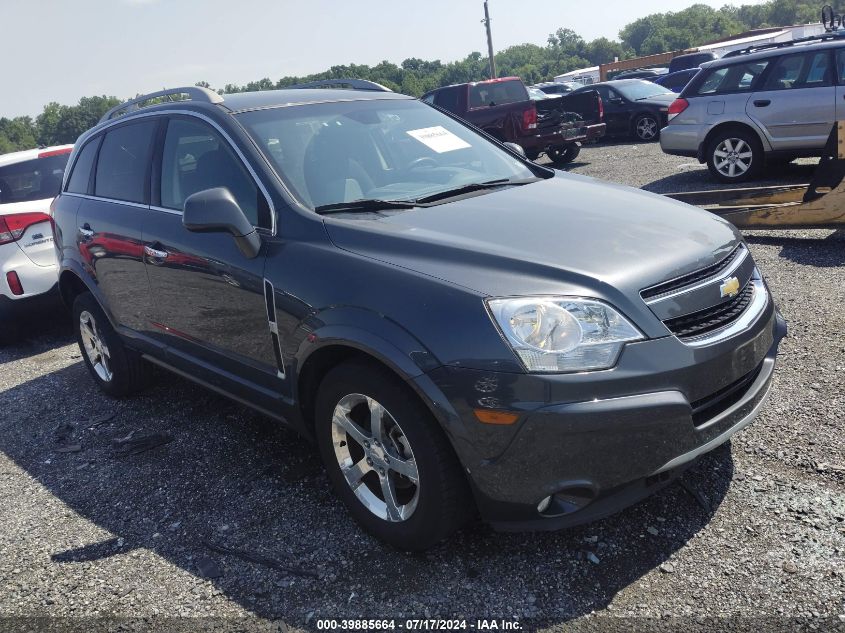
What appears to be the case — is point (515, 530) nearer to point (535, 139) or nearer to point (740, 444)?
point (740, 444)

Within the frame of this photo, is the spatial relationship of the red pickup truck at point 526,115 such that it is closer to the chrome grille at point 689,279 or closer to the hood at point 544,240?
the hood at point 544,240

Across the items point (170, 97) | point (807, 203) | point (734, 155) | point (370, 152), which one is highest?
point (170, 97)

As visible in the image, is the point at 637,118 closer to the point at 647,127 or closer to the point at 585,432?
the point at 647,127

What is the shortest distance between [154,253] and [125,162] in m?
0.90

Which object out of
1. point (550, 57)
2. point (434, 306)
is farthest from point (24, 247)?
point (550, 57)

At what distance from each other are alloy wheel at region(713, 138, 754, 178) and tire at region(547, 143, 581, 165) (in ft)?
16.2

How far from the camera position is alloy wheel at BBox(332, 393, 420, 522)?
9.20ft

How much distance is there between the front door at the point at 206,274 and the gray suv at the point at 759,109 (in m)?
7.80

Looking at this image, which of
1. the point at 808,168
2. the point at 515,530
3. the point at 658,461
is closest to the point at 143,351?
the point at 515,530

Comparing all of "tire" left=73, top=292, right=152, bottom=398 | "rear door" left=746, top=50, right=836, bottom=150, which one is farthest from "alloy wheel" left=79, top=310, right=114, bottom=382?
"rear door" left=746, top=50, right=836, bottom=150

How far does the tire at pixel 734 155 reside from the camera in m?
9.42

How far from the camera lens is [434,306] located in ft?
8.34

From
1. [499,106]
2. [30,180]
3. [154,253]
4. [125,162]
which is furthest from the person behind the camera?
[499,106]

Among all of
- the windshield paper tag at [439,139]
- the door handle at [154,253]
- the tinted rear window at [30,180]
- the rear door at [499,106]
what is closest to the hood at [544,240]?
the windshield paper tag at [439,139]
